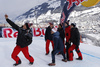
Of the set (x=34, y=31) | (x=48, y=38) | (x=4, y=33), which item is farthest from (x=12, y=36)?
(x=48, y=38)

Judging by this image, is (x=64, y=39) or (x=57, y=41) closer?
(x=57, y=41)

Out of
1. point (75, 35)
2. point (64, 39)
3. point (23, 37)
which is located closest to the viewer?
point (23, 37)

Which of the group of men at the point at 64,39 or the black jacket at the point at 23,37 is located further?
the group of men at the point at 64,39

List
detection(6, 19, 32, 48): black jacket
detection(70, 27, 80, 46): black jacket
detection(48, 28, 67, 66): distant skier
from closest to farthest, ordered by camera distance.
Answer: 1. detection(6, 19, 32, 48): black jacket
2. detection(48, 28, 67, 66): distant skier
3. detection(70, 27, 80, 46): black jacket

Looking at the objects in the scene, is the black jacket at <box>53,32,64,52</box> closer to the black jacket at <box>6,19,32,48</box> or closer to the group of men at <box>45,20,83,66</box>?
the group of men at <box>45,20,83,66</box>

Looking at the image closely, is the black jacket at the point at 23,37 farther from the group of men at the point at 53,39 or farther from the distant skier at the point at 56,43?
the distant skier at the point at 56,43

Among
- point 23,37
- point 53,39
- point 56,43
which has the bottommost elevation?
point 56,43

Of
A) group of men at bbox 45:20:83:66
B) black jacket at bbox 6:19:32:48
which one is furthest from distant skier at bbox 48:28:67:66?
black jacket at bbox 6:19:32:48

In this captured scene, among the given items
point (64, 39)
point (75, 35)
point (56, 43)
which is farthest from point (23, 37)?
point (75, 35)

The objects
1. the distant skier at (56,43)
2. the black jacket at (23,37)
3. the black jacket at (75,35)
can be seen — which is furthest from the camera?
the black jacket at (75,35)

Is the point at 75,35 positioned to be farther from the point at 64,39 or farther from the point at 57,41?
the point at 57,41

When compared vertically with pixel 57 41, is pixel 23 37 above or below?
above

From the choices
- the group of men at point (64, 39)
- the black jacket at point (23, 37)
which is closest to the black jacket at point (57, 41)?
the group of men at point (64, 39)

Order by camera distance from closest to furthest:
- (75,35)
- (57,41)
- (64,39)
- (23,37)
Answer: (23,37)
(57,41)
(75,35)
(64,39)
